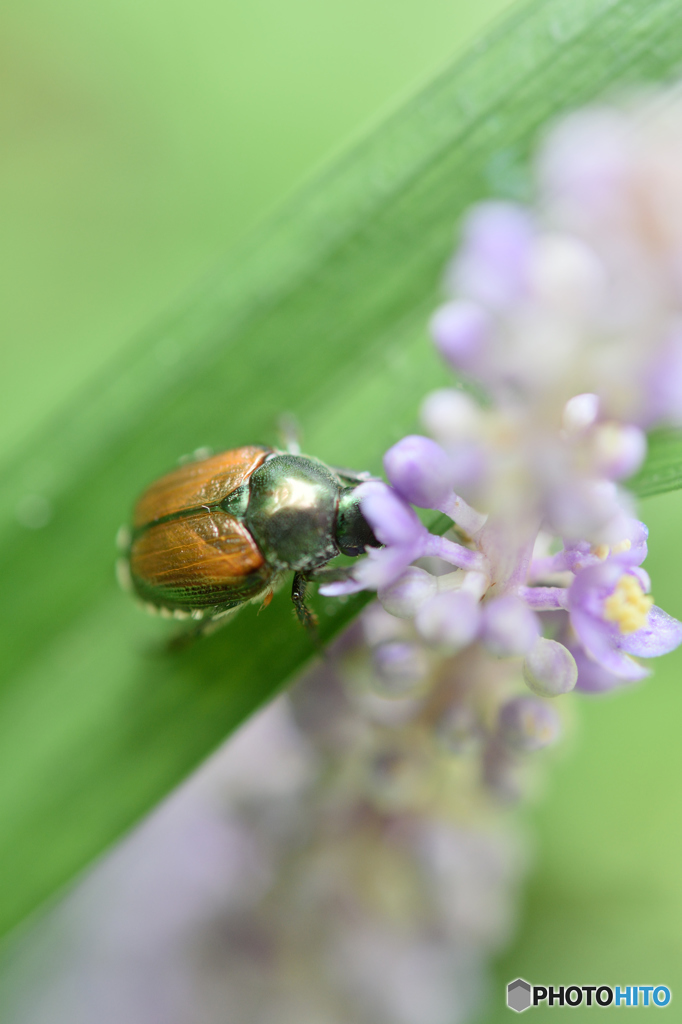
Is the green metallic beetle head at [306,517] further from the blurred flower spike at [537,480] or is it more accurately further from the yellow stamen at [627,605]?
the yellow stamen at [627,605]

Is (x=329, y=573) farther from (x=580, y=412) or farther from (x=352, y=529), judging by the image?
(x=580, y=412)

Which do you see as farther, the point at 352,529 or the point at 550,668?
the point at 352,529

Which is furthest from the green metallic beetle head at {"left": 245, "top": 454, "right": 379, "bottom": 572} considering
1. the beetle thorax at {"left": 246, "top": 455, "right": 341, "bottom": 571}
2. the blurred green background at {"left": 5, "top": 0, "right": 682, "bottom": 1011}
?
the blurred green background at {"left": 5, "top": 0, "right": 682, "bottom": 1011}

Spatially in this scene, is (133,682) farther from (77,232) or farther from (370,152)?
(77,232)

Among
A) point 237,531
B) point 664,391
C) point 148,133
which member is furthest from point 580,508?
point 148,133

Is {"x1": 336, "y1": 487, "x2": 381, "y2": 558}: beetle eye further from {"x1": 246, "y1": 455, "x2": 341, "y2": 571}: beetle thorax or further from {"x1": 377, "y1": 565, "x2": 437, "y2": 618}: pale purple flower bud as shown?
{"x1": 377, "y1": 565, "x2": 437, "y2": 618}: pale purple flower bud

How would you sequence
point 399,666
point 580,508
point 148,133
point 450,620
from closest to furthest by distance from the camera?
point 580,508 → point 450,620 → point 399,666 → point 148,133

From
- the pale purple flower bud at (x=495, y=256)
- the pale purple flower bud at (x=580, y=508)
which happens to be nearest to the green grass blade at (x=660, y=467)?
the pale purple flower bud at (x=580, y=508)
